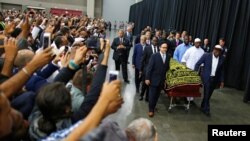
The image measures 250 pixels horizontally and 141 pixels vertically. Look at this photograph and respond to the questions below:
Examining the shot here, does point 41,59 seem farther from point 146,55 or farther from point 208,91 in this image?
point 146,55

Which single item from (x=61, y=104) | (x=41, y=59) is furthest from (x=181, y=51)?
(x=61, y=104)

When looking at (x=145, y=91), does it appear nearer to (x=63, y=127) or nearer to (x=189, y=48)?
(x=189, y=48)

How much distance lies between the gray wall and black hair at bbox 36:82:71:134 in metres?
41.6

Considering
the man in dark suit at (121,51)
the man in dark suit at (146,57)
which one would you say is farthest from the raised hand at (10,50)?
the man in dark suit at (121,51)

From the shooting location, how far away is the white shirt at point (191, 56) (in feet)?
29.2

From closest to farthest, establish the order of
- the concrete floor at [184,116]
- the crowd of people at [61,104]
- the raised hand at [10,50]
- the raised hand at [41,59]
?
the crowd of people at [61,104], the raised hand at [41,59], the raised hand at [10,50], the concrete floor at [184,116]

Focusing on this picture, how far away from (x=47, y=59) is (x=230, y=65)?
9.31 meters

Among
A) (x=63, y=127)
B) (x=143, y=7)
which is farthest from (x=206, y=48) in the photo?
(x=143, y=7)

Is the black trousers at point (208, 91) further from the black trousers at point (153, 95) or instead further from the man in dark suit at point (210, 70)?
the black trousers at point (153, 95)

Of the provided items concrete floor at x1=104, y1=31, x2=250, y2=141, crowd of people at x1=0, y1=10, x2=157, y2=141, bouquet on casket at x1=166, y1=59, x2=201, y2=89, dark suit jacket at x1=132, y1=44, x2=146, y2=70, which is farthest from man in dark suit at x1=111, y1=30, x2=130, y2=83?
crowd of people at x1=0, y1=10, x2=157, y2=141

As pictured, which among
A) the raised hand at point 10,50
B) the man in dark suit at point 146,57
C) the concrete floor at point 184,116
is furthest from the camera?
the man in dark suit at point 146,57

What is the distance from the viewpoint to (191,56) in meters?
8.91

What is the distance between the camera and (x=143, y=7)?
30172 mm

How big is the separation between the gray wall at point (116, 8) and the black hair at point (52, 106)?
41636 mm
